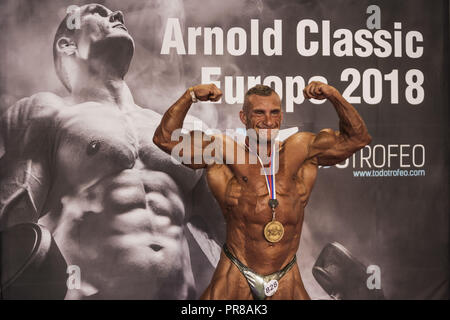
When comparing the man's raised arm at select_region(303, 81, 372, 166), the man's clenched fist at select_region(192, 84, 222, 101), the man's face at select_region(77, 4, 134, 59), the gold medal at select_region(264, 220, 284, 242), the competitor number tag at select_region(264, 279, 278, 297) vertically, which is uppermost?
the man's face at select_region(77, 4, 134, 59)

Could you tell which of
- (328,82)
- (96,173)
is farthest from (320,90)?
(96,173)

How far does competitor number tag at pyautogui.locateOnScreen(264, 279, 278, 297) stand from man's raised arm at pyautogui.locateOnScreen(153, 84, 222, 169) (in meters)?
0.71

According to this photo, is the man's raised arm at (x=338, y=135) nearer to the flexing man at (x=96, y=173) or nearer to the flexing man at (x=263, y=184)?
the flexing man at (x=263, y=184)

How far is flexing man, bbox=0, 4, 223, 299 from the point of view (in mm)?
3451

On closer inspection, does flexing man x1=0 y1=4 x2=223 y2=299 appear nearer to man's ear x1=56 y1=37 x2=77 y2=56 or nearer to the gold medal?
man's ear x1=56 y1=37 x2=77 y2=56

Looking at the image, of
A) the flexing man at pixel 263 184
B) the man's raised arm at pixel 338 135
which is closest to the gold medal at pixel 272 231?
the flexing man at pixel 263 184

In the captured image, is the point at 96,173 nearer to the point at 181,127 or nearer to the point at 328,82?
the point at 181,127

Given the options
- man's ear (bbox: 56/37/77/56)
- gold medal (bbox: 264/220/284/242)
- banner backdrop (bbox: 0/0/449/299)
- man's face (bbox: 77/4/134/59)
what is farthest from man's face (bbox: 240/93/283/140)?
man's ear (bbox: 56/37/77/56)

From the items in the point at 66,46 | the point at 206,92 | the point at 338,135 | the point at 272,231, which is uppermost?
the point at 66,46

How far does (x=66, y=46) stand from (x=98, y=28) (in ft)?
0.88

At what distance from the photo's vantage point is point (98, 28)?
11.5 ft

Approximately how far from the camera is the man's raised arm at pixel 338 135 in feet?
7.79

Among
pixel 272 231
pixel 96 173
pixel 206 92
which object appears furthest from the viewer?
pixel 96 173
